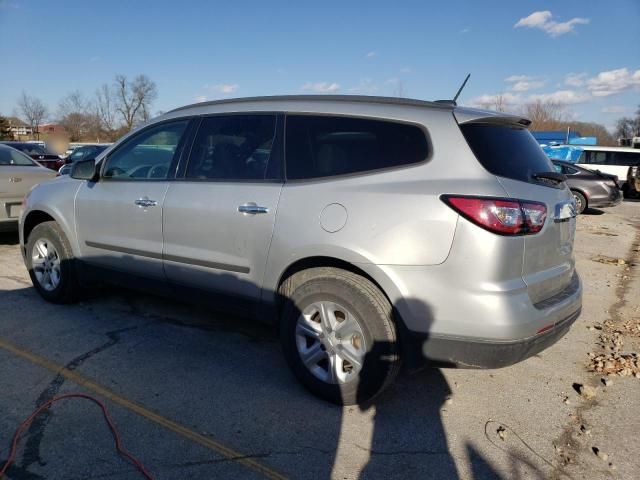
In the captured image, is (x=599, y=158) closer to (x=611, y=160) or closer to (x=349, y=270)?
(x=611, y=160)

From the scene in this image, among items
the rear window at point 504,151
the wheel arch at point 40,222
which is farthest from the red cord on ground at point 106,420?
the rear window at point 504,151

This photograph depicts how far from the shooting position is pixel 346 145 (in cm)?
313

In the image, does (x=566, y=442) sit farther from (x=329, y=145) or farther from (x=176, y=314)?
(x=176, y=314)

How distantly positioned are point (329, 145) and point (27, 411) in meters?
2.39

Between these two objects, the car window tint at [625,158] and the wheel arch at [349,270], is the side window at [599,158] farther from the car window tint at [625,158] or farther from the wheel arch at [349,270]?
the wheel arch at [349,270]

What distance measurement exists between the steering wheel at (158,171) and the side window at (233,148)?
272mm

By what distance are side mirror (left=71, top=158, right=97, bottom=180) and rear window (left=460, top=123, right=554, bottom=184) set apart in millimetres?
3145

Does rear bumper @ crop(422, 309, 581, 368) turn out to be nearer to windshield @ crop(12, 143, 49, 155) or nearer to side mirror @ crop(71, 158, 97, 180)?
side mirror @ crop(71, 158, 97, 180)

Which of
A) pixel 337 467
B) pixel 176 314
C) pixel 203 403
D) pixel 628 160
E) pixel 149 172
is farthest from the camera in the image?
pixel 628 160

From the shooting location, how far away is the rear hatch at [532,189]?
2756 mm

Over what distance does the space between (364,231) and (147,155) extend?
229 cm

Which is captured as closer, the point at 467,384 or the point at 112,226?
the point at 467,384

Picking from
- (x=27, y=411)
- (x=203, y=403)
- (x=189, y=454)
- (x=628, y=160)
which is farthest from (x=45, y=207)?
(x=628, y=160)

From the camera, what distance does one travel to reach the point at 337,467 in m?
2.55
